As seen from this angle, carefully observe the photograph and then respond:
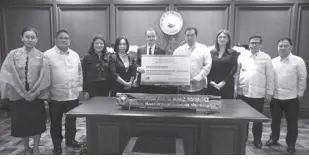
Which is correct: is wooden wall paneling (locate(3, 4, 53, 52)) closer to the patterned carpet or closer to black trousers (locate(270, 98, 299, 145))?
the patterned carpet

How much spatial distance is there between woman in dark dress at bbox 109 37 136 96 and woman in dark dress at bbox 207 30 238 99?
0.99m

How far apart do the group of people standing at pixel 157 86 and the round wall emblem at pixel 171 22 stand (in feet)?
5.59

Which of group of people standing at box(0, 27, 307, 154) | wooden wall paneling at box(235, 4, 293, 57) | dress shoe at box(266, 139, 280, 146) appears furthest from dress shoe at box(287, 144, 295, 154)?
wooden wall paneling at box(235, 4, 293, 57)

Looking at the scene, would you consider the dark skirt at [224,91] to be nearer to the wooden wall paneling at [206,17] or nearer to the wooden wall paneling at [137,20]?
the wooden wall paneling at [206,17]

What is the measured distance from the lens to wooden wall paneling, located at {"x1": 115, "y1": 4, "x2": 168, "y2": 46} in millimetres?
4359

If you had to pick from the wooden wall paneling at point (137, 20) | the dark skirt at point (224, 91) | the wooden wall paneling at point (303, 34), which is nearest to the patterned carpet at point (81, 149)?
the dark skirt at point (224, 91)

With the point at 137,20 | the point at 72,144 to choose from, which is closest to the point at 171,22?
the point at 137,20

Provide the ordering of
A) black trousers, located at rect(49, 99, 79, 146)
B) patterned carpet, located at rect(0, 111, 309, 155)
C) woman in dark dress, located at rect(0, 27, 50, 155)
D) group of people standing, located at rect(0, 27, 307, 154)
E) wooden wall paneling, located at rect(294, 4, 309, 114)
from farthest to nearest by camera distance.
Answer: wooden wall paneling, located at rect(294, 4, 309, 114) < patterned carpet, located at rect(0, 111, 309, 155) < black trousers, located at rect(49, 99, 79, 146) < group of people standing, located at rect(0, 27, 307, 154) < woman in dark dress, located at rect(0, 27, 50, 155)

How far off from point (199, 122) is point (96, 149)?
926 mm

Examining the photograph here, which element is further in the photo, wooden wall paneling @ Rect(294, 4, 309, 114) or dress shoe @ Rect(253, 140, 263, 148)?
wooden wall paneling @ Rect(294, 4, 309, 114)

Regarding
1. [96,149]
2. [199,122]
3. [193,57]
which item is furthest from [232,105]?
[96,149]

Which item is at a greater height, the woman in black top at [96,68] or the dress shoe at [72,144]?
the woman in black top at [96,68]

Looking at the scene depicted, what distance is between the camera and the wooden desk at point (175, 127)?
1.75 metres

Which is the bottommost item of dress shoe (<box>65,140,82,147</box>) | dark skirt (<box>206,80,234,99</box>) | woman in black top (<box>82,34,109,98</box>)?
dress shoe (<box>65,140,82,147</box>)
